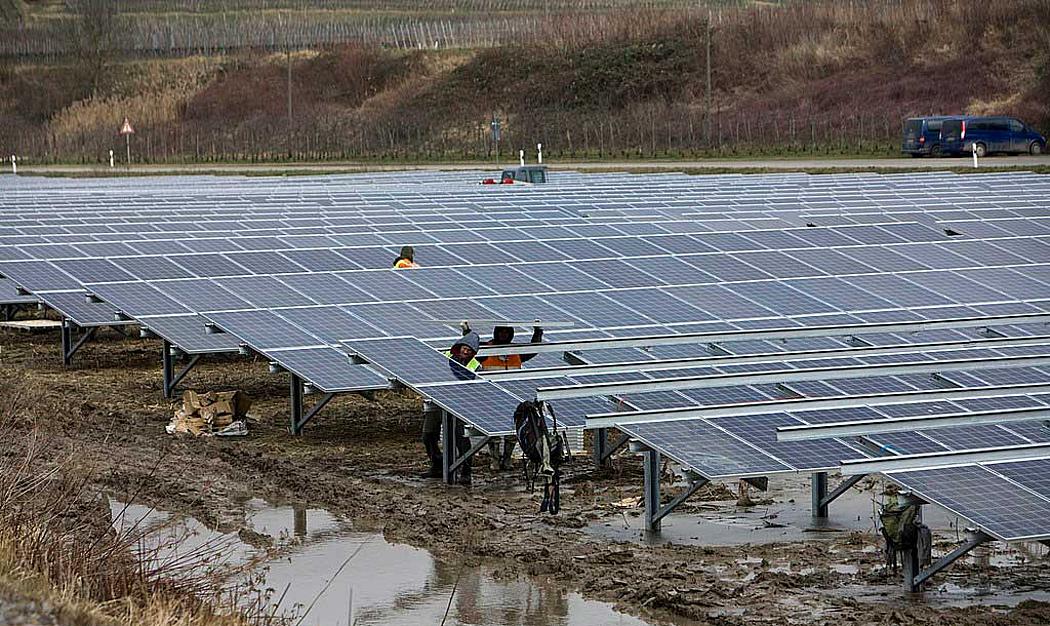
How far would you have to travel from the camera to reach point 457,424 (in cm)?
1883

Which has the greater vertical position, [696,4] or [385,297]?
[696,4]

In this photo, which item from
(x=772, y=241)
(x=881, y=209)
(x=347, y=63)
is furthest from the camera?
(x=347, y=63)

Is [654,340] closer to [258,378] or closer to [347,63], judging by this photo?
[258,378]

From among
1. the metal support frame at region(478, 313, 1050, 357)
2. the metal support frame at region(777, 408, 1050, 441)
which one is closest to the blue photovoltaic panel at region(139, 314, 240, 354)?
the metal support frame at region(478, 313, 1050, 357)

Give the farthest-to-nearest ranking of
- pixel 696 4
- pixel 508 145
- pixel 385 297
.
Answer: pixel 696 4, pixel 508 145, pixel 385 297

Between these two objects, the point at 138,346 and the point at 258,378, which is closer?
the point at 258,378

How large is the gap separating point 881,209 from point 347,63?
80.6 meters

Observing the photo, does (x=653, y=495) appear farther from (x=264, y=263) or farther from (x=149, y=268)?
(x=149, y=268)

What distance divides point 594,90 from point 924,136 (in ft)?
120

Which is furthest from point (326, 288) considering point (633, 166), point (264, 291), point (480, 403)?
point (633, 166)

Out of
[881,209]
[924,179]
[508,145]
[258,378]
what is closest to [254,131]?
[508,145]

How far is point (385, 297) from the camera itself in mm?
23625

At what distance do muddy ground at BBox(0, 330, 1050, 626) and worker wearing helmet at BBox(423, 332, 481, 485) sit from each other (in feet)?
0.96

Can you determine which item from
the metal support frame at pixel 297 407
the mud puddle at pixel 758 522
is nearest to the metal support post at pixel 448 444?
the mud puddle at pixel 758 522
